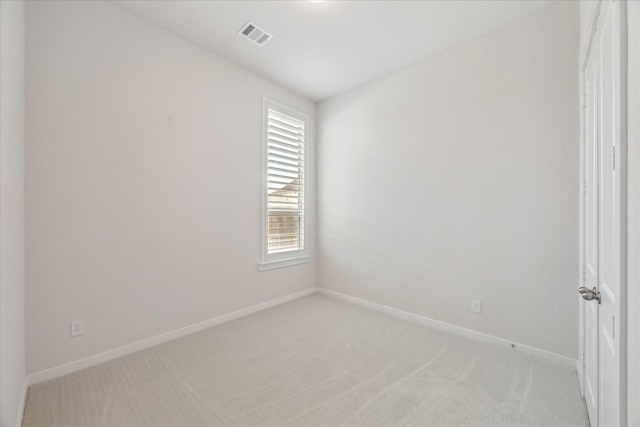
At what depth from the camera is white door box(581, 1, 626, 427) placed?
877 mm

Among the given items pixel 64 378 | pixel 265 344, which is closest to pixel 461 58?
pixel 265 344

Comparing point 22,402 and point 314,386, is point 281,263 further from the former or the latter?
point 22,402

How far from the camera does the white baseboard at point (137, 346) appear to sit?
1923 millimetres

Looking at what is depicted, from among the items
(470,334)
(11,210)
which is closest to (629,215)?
(470,334)

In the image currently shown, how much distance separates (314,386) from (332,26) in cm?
297

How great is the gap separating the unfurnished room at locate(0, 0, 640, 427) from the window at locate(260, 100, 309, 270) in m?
0.05

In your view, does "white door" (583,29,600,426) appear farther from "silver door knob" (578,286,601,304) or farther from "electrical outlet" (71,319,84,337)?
"electrical outlet" (71,319,84,337)

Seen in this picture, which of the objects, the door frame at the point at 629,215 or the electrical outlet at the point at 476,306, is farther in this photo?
the electrical outlet at the point at 476,306

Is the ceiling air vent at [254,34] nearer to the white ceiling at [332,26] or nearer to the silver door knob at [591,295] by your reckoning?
the white ceiling at [332,26]

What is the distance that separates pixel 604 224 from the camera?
1223 millimetres

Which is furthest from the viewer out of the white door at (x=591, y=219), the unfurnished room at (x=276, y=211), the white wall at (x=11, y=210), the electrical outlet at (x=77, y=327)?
the electrical outlet at (x=77, y=327)

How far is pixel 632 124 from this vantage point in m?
0.81

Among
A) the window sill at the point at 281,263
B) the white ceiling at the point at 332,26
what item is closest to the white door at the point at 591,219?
the white ceiling at the point at 332,26

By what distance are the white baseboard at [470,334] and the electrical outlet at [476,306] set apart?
0.20 metres
